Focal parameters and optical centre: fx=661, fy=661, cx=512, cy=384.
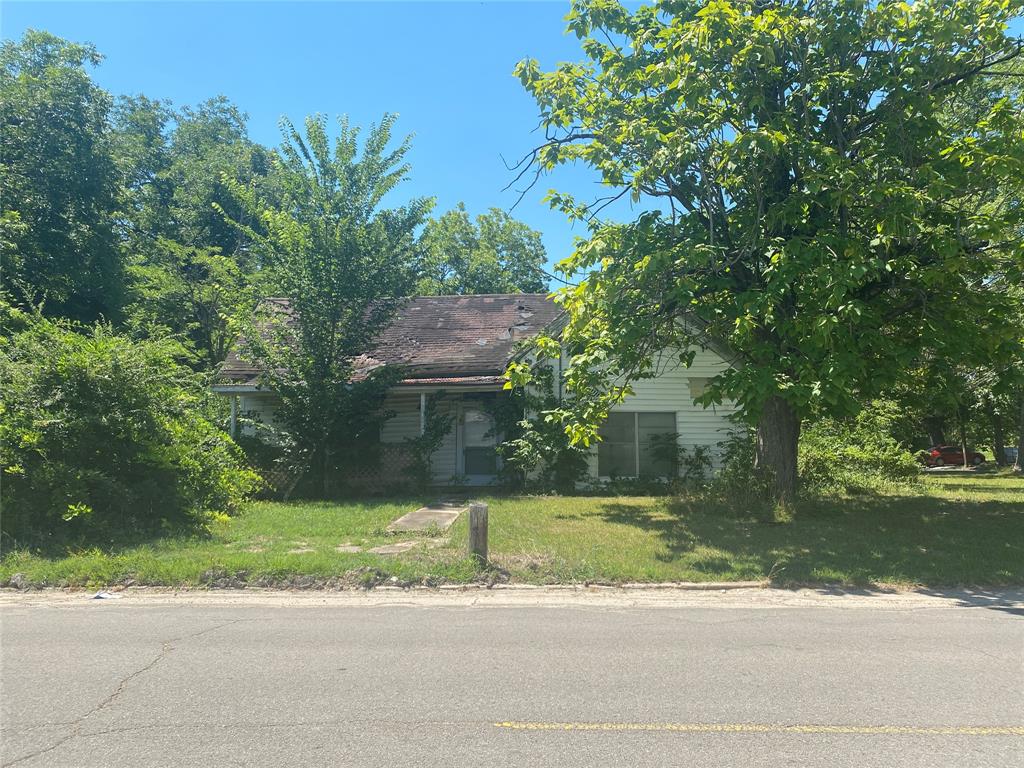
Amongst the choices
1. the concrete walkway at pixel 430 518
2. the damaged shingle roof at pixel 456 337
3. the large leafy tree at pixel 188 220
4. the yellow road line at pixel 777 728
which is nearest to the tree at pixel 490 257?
the large leafy tree at pixel 188 220

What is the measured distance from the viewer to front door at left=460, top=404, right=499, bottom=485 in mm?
17484

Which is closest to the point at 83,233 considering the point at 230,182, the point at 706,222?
the point at 230,182

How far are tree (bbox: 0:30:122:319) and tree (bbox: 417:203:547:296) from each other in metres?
17.5

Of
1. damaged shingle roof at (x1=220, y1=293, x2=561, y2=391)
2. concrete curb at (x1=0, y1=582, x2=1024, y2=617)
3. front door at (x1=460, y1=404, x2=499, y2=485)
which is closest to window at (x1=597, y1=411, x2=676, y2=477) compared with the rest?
front door at (x1=460, y1=404, x2=499, y2=485)

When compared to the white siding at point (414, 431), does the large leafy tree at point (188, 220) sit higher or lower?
higher

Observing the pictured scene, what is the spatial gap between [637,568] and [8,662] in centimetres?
639

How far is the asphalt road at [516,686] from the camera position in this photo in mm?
3609

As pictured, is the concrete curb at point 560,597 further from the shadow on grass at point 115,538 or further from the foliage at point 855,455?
the foliage at point 855,455

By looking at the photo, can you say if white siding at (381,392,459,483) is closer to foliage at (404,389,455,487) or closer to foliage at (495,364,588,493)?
foliage at (404,389,455,487)

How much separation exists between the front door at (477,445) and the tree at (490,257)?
69.0 ft

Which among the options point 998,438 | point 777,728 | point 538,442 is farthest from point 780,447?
point 998,438

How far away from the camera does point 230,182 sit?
15.6 meters

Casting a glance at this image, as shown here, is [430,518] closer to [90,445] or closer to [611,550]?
[611,550]

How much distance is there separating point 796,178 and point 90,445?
464 inches
